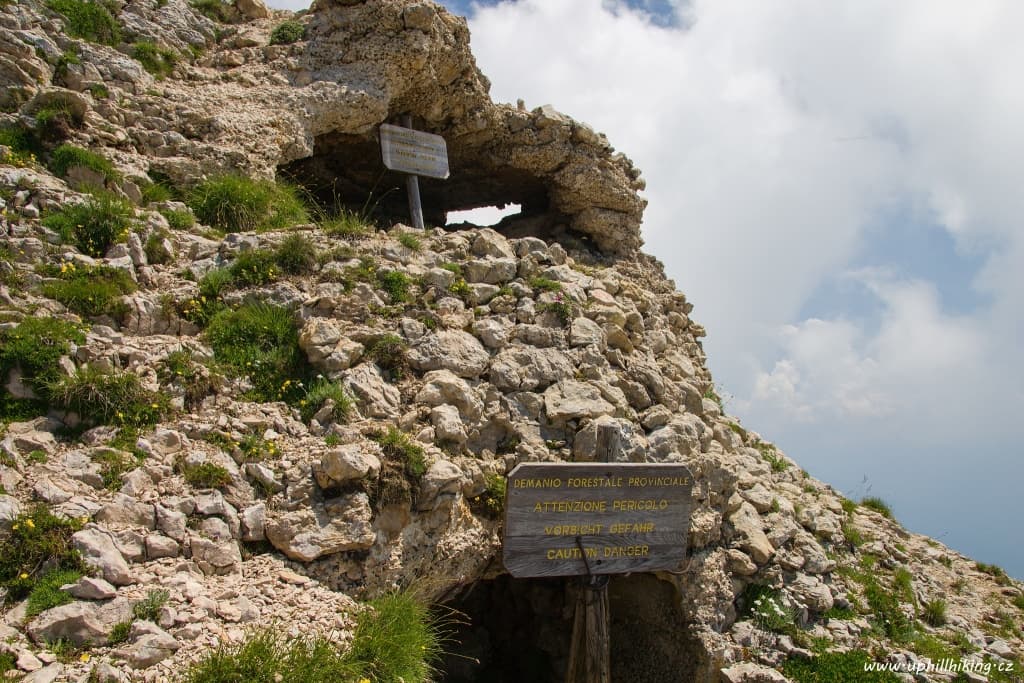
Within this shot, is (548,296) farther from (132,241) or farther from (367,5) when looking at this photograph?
(367,5)

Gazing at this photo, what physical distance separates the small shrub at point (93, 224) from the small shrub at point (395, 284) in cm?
264

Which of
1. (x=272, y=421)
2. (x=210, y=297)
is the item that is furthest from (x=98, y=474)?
(x=210, y=297)

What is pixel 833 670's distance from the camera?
679cm

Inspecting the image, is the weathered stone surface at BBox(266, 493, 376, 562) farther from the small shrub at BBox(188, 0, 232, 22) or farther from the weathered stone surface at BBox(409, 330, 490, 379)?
the small shrub at BBox(188, 0, 232, 22)

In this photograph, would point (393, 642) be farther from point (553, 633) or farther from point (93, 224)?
point (93, 224)

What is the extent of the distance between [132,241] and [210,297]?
1.01m

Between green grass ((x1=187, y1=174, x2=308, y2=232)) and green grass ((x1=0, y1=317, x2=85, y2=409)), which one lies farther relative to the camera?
green grass ((x1=187, y1=174, x2=308, y2=232))

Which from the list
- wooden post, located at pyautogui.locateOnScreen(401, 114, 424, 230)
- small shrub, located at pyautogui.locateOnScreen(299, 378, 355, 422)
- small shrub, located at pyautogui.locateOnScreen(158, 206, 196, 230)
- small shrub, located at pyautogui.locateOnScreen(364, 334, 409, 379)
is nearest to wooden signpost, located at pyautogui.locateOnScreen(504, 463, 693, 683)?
small shrub, located at pyautogui.locateOnScreen(299, 378, 355, 422)

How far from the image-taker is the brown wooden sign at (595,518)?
18.8 ft

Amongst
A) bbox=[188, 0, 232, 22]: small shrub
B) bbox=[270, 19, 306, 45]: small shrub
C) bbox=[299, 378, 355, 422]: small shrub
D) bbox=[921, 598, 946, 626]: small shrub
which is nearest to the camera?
bbox=[299, 378, 355, 422]: small shrub

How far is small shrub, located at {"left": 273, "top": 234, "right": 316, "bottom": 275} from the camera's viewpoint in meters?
7.55

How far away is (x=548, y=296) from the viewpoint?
27.3ft

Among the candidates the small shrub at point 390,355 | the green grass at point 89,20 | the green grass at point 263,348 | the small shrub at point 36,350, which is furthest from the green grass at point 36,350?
the green grass at point 89,20

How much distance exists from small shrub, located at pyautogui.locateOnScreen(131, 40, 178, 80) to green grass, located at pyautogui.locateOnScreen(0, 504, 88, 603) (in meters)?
6.99
